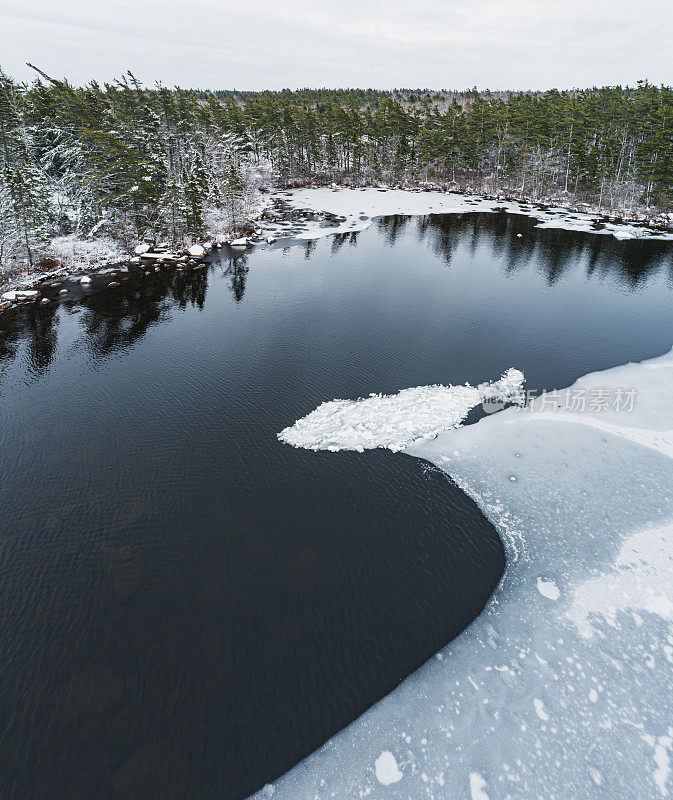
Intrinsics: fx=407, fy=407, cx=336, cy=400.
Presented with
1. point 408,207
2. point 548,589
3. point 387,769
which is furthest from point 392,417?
point 408,207

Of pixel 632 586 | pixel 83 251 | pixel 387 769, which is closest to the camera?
pixel 387 769

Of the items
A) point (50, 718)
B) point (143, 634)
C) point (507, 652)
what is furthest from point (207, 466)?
point (507, 652)

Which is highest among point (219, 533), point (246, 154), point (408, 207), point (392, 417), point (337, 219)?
point (246, 154)

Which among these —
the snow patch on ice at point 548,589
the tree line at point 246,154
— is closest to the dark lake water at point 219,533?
the snow patch on ice at point 548,589

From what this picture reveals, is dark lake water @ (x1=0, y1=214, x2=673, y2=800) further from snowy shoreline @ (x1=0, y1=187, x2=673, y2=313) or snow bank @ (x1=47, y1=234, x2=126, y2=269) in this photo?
snowy shoreline @ (x1=0, y1=187, x2=673, y2=313)

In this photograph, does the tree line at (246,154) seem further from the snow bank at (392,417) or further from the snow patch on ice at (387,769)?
the snow patch on ice at (387,769)

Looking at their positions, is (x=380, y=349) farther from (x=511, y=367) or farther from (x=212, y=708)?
(x=212, y=708)

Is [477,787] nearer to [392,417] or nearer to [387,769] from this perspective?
[387,769]
